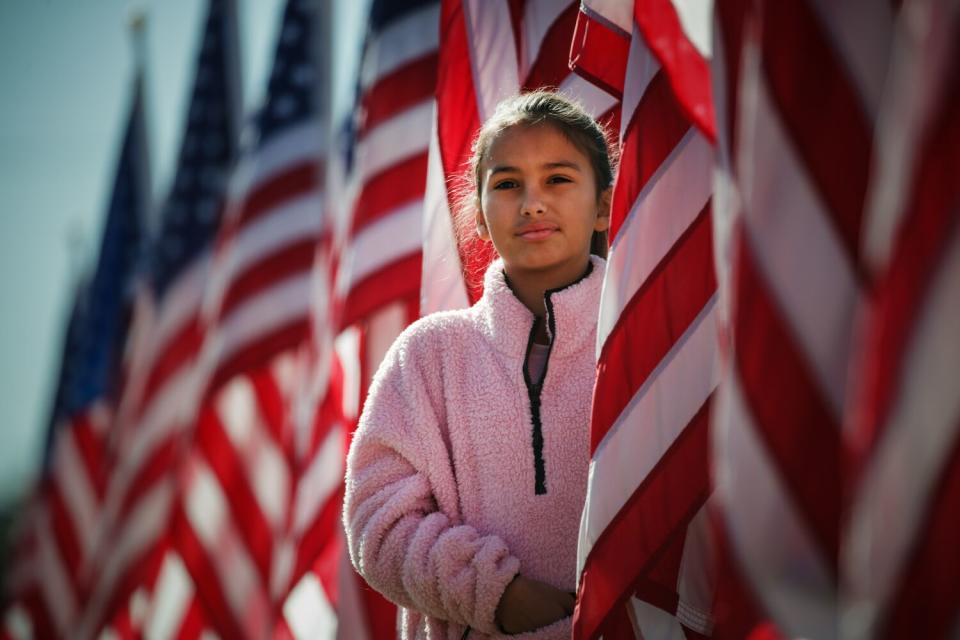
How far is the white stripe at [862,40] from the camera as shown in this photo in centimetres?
192

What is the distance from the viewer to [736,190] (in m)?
2.04

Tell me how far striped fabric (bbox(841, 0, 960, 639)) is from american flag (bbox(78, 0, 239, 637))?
522cm

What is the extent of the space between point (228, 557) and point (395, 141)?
2.43 metres

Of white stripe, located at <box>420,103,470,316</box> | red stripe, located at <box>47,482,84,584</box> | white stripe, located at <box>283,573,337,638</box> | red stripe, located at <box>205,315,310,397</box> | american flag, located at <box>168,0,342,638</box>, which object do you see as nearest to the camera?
white stripe, located at <box>420,103,470,316</box>

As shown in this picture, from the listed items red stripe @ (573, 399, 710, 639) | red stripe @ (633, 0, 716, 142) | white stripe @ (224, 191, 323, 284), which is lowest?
red stripe @ (573, 399, 710, 639)

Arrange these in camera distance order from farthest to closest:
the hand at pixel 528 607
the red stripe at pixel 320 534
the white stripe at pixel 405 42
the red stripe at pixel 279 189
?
the red stripe at pixel 279 189 → the white stripe at pixel 405 42 → the red stripe at pixel 320 534 → the hand at pixel 528 607

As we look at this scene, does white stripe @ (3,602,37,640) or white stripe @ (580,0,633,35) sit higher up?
white stripe @ (580,0,633,35)

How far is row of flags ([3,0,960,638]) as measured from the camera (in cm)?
150

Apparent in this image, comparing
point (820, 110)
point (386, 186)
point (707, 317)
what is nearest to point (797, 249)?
point (820, 110)

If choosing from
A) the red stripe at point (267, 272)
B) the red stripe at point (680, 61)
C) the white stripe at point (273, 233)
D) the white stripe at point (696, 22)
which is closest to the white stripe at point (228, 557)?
the red stripe at point (267, 272)

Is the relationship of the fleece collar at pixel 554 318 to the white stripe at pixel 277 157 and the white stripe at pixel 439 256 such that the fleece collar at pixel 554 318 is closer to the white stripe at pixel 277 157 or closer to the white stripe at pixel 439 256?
the white stripe at pixel 439 256

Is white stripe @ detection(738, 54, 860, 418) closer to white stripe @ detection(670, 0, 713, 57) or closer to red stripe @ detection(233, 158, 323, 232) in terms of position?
white stripe @ detection(670, 0, 713, 57)

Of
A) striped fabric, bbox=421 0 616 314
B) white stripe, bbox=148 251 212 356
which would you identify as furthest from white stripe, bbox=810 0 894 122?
white stripe, bbox=148 251 212 356

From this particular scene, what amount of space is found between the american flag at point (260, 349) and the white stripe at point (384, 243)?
1346mm
